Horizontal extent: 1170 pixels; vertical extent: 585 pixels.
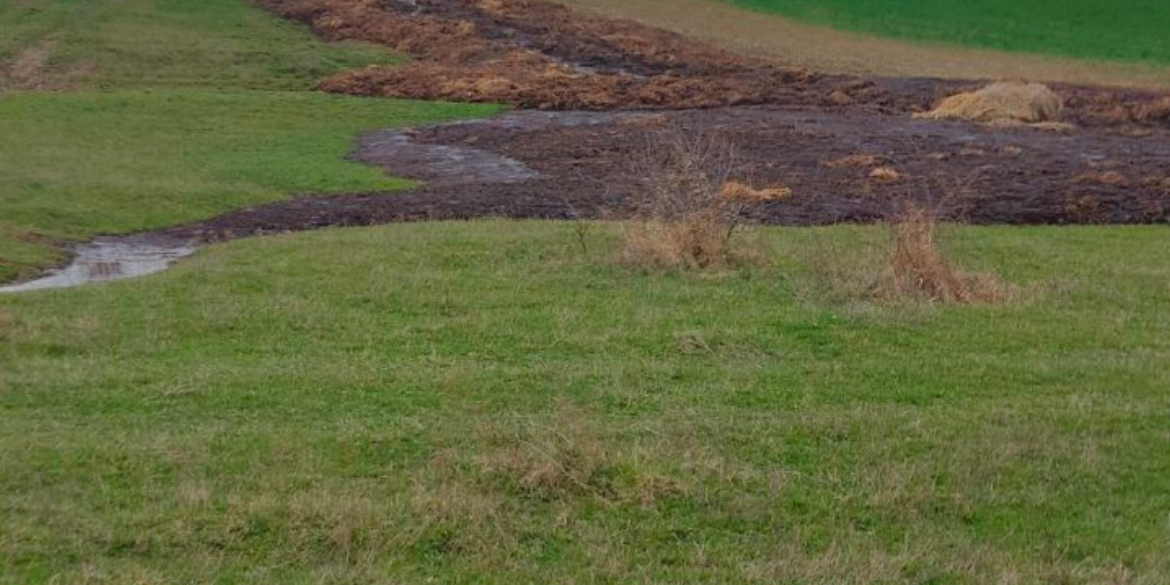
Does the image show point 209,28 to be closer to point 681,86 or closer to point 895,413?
point 681,86

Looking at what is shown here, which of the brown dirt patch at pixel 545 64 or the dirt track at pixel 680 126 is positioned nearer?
the dirt track at pixel 680 126

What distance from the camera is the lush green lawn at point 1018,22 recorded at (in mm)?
53438

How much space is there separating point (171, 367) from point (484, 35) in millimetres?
41611

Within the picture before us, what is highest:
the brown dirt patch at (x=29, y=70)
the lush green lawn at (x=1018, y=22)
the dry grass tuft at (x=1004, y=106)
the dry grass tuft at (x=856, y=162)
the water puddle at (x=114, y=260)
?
the lush green lawn at (x=1018, y=22)

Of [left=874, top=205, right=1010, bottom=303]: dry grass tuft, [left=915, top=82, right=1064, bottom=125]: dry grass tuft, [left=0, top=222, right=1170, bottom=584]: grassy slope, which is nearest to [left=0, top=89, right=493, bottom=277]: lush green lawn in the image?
[left=0, top=222, right=1170, bottom=584]: grassy slope

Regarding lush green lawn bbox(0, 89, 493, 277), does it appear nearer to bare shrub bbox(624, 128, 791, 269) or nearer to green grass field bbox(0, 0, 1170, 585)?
green grass field bbox(0, 0, 1170, 585)

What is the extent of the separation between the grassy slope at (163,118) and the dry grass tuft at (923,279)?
11336 millimetres

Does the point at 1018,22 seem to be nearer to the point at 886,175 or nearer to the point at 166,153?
the point at 886,175

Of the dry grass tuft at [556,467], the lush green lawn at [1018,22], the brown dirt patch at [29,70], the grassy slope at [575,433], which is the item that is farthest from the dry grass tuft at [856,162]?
the lush green lawn at [1018,22]

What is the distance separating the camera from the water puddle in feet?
61.8

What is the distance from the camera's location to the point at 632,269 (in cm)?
1678

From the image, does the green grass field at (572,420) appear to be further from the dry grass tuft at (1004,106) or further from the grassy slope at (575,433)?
the dry grass tuft at (1004,106)

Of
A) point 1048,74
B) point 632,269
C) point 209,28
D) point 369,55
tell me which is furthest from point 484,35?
point 632,269

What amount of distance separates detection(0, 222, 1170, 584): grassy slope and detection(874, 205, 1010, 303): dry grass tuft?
0.54 meters
